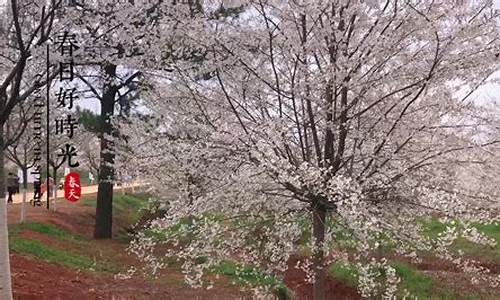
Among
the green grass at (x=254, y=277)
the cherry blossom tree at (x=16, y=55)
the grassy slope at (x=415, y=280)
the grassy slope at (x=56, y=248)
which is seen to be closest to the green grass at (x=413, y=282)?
the grassy slope at (x=415, y=280)

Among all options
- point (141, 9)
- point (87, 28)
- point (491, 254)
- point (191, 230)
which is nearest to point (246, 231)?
point (191, 230)

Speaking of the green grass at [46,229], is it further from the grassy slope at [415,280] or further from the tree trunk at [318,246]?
the tree trunk at [318,246]

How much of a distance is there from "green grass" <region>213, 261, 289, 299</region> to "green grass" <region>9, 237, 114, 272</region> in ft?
9.16

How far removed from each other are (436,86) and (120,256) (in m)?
11.4

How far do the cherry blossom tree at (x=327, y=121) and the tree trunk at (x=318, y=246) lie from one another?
0.6 inches

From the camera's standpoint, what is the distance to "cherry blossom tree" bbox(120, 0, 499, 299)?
5.60 m

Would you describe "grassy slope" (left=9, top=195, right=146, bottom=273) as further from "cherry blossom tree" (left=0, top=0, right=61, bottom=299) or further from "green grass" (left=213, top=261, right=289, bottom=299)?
"cherry blossom tree" (left=0, top=0, right=61, bottom=299)

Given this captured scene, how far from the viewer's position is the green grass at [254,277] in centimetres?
729

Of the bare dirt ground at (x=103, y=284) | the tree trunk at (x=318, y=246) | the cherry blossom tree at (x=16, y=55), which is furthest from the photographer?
the bare dirt ground at (x=103, y=284)

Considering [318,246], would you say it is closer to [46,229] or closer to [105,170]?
[46,229]

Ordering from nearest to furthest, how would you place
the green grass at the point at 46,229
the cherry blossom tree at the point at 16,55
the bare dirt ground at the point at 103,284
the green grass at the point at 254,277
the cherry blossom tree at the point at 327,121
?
the cherry blossom tree at the point at 327,121, the cherry blossom tree at the point at 16,55, the green grass at the point at 254,277, the bare dirt ground at the point at 103,284, the green grass at the point at 46,229

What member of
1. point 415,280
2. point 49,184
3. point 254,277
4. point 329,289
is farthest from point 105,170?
point 254,277

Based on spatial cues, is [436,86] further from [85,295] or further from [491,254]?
[491,254]

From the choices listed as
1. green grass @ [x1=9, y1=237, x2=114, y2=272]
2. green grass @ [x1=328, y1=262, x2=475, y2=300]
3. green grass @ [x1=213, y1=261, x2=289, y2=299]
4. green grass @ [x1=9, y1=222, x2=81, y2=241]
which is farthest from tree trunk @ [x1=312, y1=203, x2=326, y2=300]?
green grass @ [x1=9, y1=222, x2=81, y2=241]
